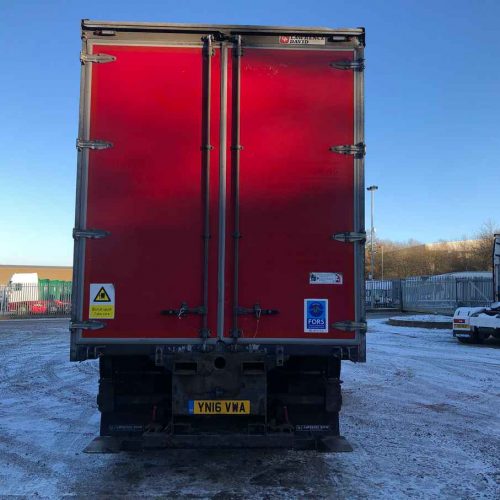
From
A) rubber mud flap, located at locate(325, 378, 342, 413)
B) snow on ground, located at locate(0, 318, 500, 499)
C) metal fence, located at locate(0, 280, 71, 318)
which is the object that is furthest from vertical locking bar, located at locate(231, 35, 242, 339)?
metal fence, located at locate(0, 280, 71, 318)

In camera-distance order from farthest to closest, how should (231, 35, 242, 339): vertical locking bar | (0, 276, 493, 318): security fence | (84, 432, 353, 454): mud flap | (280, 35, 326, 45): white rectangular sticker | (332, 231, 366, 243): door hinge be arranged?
1. (0, 276, 493, 318): security fence
2. (280, 35, 326, 45): white rectangular sticker
3. (332, 231, 366, 243): door hinge
4. (231, 35, 242, 339): vertical locking bar
5. (84, 432, 353, 454): mud flap

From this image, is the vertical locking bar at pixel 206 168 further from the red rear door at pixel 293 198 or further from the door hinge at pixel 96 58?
the door hinge at pixel 96 58

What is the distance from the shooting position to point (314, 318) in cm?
466

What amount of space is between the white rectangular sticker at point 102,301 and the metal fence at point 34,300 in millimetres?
29759

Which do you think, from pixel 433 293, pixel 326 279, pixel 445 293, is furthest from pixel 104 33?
pixel 433 293

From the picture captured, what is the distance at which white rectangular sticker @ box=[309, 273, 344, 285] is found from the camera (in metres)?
4.69

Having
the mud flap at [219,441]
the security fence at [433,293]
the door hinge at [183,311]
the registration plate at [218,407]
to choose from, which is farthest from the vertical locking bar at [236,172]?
the security fence at [433,293]

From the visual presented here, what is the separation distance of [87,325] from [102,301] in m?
0.25

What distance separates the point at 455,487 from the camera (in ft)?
15.0

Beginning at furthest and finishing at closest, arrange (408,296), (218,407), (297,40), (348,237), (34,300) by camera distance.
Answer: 1. (408,296)
2. (34,300)
3. (297,40)
4. (348,237)
5. (218,407)

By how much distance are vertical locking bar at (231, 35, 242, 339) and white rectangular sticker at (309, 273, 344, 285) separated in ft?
2.30

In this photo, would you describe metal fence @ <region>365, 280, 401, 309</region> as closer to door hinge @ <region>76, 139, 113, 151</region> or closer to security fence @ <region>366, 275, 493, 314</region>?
security fence @ <region>366, 275, 493, 314</region>

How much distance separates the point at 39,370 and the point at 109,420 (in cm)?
674

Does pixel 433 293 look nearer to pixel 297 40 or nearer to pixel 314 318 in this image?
pixel 314 318
